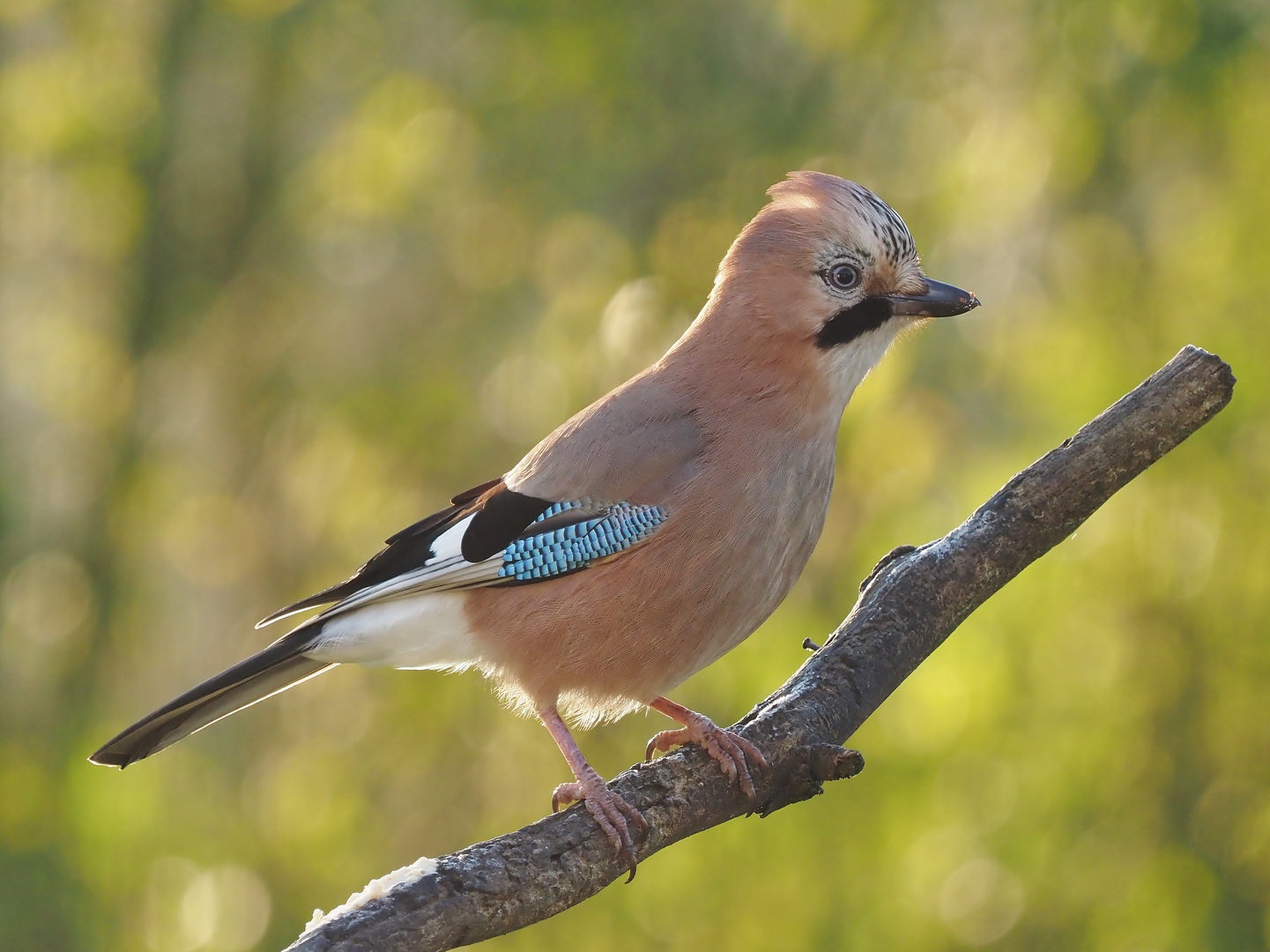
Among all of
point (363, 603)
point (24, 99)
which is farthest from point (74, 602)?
point (363, 603)

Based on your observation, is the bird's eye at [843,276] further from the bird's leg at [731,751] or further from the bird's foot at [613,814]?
the bird's foot at [613,814]

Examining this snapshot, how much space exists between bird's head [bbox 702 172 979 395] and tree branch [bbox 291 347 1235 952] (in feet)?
1.75

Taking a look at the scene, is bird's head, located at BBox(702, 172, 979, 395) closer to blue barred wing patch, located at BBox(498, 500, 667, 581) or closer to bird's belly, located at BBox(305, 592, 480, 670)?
blue barred wing patch, located at BBox(498, 500, 667, 581)

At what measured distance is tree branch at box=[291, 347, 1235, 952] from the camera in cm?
272

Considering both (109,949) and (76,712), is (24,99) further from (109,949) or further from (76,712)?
(109,949)

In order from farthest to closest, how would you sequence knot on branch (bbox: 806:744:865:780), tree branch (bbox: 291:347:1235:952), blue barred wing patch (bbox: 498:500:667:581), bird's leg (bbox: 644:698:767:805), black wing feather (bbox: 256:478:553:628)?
black wing feather (bbox: 256:478:553:628), blue barred wing patch (bbox: 498:500:667:581), bird's leg (bbox: 644:698:767:805), knot on branch (bbox: 806:744:865:780), tree branch (bbox: 291:347:1235:952)

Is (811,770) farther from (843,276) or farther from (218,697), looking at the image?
(218,697)

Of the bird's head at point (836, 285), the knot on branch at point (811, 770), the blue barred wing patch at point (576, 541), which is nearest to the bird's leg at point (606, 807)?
the knot on branch at point (811, 770)

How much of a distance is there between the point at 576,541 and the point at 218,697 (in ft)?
3.27

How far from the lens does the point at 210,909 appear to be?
7535 mm

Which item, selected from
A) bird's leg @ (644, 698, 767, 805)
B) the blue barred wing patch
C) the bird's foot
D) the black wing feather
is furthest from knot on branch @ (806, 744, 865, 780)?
the black wing feather

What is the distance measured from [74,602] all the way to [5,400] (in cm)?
198

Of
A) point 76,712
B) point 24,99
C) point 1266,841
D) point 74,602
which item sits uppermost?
point 24,99

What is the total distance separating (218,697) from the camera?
3633mm
